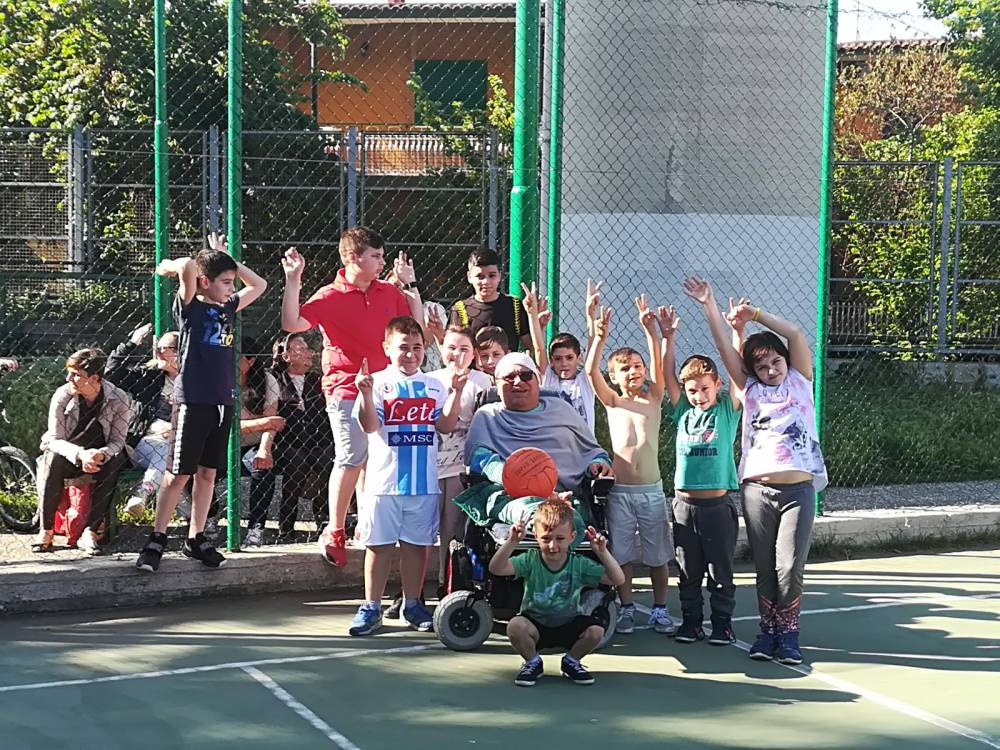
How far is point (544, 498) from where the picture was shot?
591cm

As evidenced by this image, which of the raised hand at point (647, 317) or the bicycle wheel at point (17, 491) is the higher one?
the raised hand at point (647, 317)

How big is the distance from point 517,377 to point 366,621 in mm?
1354

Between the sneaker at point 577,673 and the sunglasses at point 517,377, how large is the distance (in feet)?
4.43

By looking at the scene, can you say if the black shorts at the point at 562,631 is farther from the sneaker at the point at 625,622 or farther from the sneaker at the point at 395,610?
the sneaker at the point at 395,610

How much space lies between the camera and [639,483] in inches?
253

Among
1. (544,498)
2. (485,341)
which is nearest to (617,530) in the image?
(544,498)

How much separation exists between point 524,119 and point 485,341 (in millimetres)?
1600

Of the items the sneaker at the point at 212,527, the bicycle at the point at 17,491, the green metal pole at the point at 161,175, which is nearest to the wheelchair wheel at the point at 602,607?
the sneaker at the point at 212,527

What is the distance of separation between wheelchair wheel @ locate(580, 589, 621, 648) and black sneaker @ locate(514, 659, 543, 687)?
0.30 meters

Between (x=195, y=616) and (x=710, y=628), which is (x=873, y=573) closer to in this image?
(x=710, y=628)

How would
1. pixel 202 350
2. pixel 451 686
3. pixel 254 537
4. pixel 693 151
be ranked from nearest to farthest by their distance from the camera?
pixel 451 686 → pixel 202 350 → pixel 254 537 → pixel 693 151

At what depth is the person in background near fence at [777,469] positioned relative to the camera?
5.93m

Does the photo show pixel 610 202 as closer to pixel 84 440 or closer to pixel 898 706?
pixel 84 440

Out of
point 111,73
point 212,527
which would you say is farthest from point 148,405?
point 111,73
